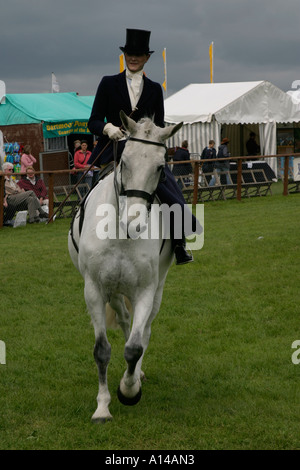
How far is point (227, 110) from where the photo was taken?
31.8m

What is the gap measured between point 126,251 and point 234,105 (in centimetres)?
2717

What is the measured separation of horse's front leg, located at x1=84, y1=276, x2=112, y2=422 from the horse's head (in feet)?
3.18

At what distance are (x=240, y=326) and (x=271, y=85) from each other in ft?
85.0

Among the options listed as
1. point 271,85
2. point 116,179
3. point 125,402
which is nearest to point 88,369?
point 125,402

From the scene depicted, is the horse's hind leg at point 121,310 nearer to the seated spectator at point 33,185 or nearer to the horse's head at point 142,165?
the horse's head at point 142,165

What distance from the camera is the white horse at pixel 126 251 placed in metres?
5.36

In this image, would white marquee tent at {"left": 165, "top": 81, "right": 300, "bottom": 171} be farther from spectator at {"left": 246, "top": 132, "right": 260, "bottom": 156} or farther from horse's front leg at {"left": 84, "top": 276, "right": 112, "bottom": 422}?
horse's front leg at {"left": 84, "top": 276, "right": 112, "bottom": 422}

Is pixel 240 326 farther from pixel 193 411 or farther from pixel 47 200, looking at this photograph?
pixel 47 200

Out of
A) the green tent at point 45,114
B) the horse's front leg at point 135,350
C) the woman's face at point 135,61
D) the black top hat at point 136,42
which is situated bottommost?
the horse's front leg at point 135,350

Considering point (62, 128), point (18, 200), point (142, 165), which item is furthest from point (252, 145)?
point (142, 165)

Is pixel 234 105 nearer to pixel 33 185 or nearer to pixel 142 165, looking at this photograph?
pixel 33 185

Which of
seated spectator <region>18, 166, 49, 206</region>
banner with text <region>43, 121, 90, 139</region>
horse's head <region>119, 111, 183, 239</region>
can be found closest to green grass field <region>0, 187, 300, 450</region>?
horse's head <region>119, 111, 183, 239</region>

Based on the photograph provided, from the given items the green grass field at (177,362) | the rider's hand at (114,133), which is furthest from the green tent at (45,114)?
the rider's hand at (114,133)

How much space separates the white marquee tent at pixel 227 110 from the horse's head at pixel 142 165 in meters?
26.2
